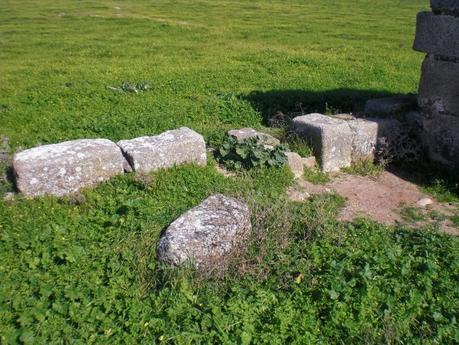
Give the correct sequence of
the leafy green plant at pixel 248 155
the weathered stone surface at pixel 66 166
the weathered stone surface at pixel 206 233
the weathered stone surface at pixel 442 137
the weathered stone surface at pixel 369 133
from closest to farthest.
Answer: the weathered stone surface at pixel 206 233
the weathered stone surface at pixel 66 166
the leafy green plant at pixel 248 155
the weathered stone surface at pixel 442 137
the weathered stone surface at pixel 369 133

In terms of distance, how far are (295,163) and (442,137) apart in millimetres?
2564

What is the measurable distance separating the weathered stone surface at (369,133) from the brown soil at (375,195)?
486 millimetres

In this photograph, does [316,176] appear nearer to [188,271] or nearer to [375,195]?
[375,195]

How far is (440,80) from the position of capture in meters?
7.41

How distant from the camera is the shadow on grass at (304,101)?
936 cm

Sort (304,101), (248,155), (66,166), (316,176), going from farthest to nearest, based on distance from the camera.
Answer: (304,101) → (316,176) → (248,155) → (66,166)

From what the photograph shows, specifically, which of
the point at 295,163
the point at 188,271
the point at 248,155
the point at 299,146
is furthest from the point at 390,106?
the point at 188,271

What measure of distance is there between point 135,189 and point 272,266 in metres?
2.15

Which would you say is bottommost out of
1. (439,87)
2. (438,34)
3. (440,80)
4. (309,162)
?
(309,162)

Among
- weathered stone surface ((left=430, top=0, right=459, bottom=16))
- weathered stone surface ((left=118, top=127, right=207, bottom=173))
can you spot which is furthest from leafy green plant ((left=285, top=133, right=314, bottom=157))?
weathered stone surface ((left=430, top=0, right=459, bottom=16))

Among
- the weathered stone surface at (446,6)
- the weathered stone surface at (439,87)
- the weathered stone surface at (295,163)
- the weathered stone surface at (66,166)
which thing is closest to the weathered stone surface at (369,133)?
the weathered stone surface at (439,87)

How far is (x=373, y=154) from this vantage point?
7676 mm

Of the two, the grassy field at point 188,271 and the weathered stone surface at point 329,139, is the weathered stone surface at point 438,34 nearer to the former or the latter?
the weathered stone surface at point 329,139

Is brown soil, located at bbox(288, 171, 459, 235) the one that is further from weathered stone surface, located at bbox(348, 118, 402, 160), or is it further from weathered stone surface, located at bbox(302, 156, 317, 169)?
weathered stone surface, located at bbox(348, 118, 402, 160)
